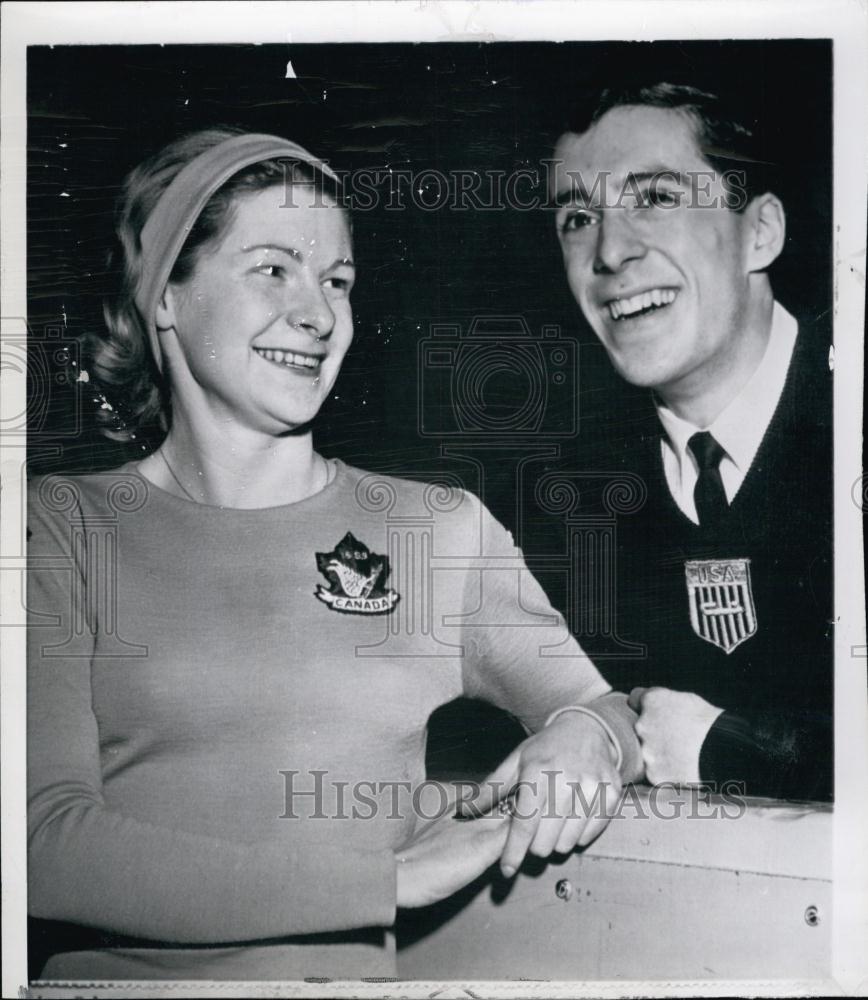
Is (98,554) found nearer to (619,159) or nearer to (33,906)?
(33,906)

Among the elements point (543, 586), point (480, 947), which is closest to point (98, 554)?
point (543, 586)

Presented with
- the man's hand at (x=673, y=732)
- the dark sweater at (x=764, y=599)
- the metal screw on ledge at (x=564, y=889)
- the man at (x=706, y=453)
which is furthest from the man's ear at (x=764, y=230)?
the metal screw on ledge at (x=564, y=889)

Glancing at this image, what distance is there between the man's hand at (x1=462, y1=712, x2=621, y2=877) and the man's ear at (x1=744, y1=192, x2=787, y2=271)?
81 cm

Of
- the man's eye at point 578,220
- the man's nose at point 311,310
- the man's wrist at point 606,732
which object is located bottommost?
the man's wrist at point 606,732

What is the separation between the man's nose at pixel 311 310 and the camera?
64.3 inches

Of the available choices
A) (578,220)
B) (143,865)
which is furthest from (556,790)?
(578,220)

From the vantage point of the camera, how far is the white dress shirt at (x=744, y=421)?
66.1 inches

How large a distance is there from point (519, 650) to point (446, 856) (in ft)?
1.16

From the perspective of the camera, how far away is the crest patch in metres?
1.64

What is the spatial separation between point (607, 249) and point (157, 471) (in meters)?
0.83

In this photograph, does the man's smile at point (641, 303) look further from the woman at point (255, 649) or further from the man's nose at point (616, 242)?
the woman at point (255, 649)

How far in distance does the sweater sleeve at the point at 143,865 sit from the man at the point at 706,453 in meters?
0.55

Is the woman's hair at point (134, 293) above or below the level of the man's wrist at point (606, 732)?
above

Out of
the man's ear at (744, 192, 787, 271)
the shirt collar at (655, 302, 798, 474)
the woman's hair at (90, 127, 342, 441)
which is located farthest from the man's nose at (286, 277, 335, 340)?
the man's ear at (744, 192, 787, 271)
